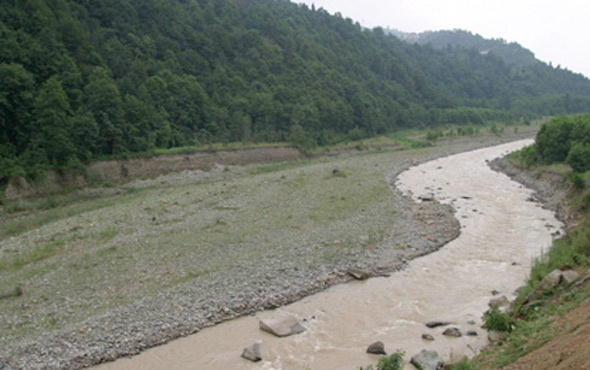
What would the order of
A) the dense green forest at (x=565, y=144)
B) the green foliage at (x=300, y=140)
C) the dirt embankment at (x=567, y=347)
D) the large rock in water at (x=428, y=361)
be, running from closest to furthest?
the dirt embankment at (x=567, y=347) → the large rock in water at (x=428, y=361) → the dense green forest at (x=565, y=144) → the green foliage at (x=300, y=140)

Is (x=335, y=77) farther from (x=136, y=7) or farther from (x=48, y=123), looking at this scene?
(x=48, y=123)

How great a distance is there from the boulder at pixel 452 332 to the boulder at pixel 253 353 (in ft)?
20.4

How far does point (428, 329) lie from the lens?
598 inches

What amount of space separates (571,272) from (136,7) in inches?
3469

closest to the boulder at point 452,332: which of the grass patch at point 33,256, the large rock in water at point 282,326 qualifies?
the large rock in water at point 282,326

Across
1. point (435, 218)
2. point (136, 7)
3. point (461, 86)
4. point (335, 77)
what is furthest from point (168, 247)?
point (461, 86)

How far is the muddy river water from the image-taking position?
1380cm

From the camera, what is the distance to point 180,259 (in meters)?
22.1

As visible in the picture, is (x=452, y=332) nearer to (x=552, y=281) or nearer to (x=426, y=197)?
(x=552, y=281)

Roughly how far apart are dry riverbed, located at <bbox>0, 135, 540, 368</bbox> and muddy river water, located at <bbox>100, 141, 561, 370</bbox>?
0.84m

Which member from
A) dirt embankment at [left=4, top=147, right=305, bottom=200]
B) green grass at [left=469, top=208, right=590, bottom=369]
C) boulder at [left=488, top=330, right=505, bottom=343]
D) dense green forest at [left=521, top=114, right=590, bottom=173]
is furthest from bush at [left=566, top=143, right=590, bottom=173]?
dirt embankment at [left=4, top=147, right=305, bottom=200]

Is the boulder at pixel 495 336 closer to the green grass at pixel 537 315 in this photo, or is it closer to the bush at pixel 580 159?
the green grass at pixel 537 315

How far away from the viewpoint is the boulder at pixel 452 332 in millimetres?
14454

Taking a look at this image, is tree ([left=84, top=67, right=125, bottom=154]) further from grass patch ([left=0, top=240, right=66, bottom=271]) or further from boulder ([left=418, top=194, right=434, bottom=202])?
boulder ([left=418, top=194, right=434, bottom=202])
